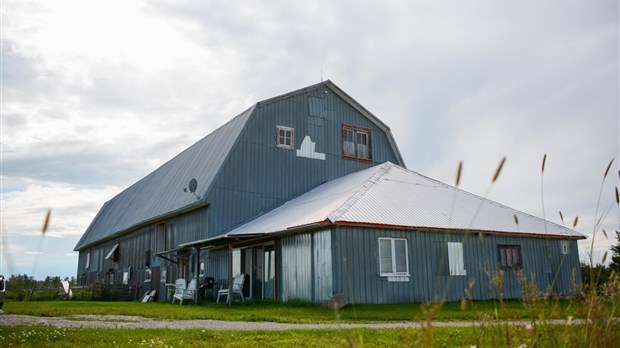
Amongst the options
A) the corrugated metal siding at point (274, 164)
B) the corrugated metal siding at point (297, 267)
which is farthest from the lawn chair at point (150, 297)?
the corrugated metal siding at point (297, 267)

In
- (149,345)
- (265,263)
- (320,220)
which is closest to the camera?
(149,345)

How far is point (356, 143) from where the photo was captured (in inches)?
994

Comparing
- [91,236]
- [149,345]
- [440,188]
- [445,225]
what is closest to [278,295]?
[445,225]

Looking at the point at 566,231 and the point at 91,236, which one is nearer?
the point at 566,231

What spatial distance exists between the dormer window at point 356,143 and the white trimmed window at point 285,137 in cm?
248

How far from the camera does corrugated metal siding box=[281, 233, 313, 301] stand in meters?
17.0

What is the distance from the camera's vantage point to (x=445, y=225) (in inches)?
698

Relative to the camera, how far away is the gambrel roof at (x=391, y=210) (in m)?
16.9

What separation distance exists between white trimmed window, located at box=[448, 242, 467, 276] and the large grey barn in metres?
0.04

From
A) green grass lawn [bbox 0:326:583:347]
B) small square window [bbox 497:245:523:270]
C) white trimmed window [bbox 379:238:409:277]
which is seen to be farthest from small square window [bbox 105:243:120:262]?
green grass lawn [bbox 0:326:583:347]

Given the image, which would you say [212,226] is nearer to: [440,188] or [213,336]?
[440,188]

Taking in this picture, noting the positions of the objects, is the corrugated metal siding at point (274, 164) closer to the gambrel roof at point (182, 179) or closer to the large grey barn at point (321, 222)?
the large grey barn at point (321, 222)

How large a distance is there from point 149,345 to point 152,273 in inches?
853

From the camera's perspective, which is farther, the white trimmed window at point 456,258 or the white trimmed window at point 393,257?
the white trimmed window at point 456,258
